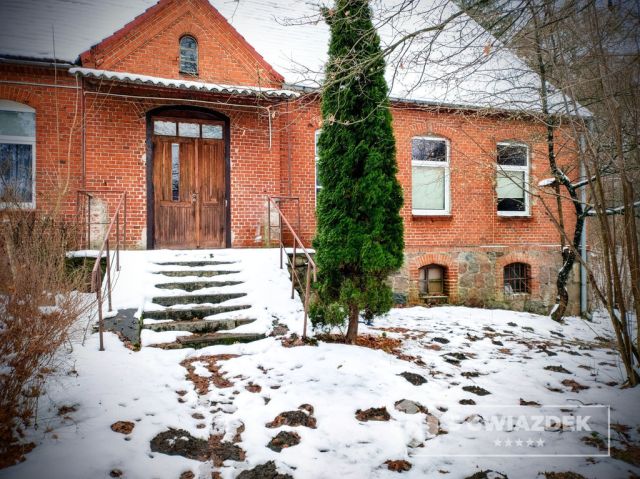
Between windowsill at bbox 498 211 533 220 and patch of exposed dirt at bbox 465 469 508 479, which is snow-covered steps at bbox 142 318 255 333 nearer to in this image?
patch of exposed dirt at bbox 465 469 508 479

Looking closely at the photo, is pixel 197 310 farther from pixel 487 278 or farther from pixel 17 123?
pixel 487 278

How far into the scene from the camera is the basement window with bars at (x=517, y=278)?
33.0 ft

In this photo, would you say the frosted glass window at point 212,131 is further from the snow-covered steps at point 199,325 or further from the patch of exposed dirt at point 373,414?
the patch of exposed dirt at point 373,414

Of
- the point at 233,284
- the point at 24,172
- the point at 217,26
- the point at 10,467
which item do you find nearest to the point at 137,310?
the point at 233,284

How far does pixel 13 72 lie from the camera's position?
7035mm

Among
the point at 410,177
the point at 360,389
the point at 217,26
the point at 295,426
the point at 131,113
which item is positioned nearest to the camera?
the point at 295,426

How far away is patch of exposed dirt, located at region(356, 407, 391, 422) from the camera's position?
3.16 meters

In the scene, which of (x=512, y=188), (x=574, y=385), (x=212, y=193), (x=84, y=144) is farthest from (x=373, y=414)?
(x=512, y=188)

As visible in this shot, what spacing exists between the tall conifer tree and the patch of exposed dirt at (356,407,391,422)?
1.73 m

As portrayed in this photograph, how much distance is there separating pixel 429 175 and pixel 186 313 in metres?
7.09

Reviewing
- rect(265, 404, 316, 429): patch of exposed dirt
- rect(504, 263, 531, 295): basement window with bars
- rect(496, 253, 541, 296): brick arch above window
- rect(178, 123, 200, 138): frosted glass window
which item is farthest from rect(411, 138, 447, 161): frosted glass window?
rect(265, 404, 316, 429): patch of exposed dirt

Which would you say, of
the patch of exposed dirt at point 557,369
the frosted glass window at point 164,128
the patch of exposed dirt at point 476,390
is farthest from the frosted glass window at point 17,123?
the patch of exposed dirt at point 557,369

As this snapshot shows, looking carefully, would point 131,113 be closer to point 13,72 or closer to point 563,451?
point 13,72

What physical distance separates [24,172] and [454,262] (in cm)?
978
